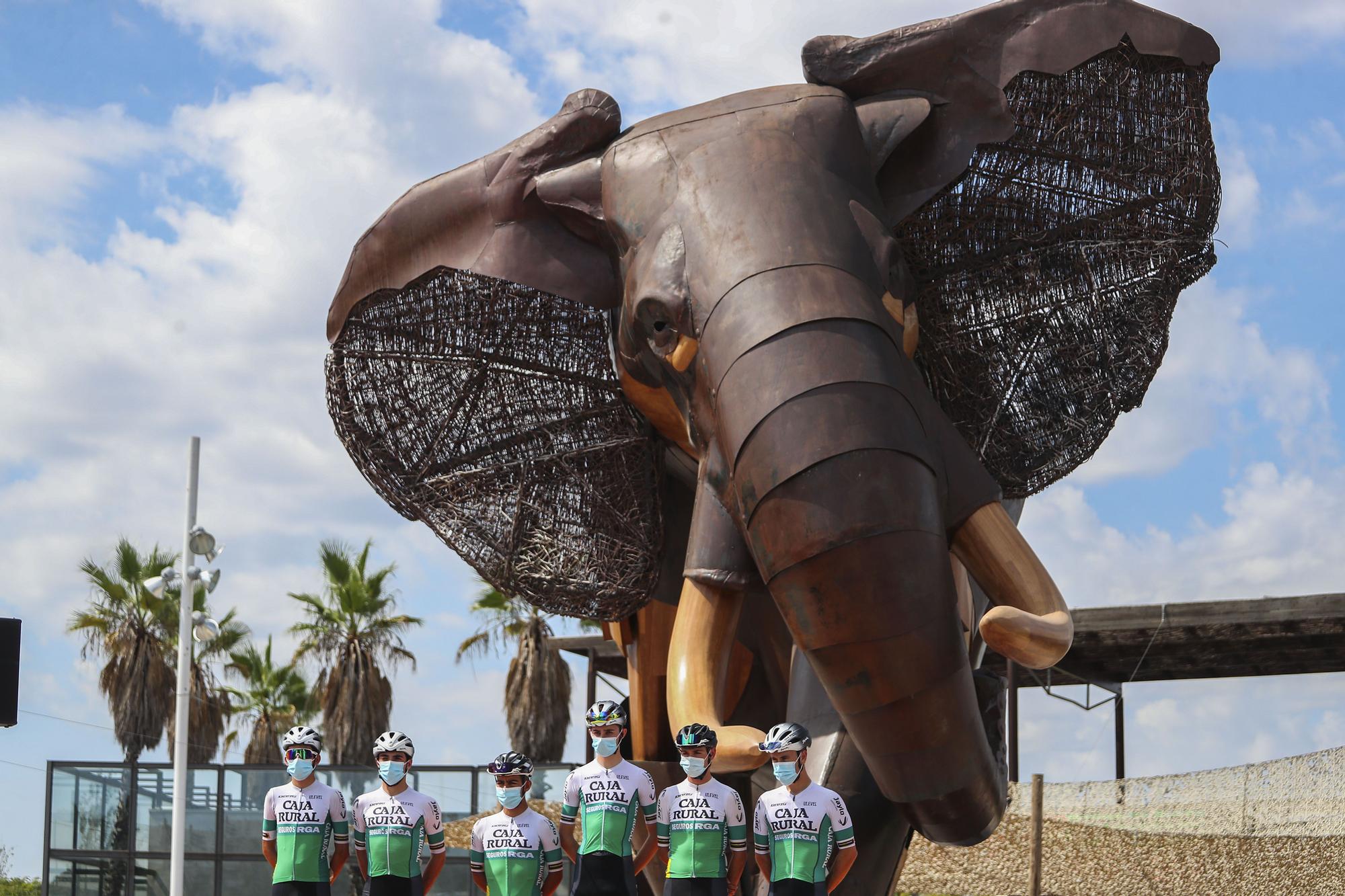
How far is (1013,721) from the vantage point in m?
20.2

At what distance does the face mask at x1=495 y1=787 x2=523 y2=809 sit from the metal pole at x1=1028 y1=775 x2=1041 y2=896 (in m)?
12.4

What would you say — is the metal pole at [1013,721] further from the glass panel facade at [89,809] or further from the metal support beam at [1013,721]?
the glass panel facade at [89,809]

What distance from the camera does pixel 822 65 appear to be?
230 inches

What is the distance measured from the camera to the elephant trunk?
15.5 feet

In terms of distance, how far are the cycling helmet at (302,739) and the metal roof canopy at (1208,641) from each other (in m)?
11.1

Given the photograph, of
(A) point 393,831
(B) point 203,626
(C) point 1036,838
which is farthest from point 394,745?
(C) point 1036,838

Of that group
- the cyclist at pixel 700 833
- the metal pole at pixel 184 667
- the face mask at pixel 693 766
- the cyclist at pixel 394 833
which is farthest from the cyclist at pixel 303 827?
the metal pole at pixel 184 667

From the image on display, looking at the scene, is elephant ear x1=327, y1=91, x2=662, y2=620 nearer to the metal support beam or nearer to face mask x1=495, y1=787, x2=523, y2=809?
face mask x1=495, y1=787, x2=523, y2=809

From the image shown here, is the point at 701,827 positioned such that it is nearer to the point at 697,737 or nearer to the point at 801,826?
the point at 801,826

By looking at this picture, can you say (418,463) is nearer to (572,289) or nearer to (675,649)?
(572,289)


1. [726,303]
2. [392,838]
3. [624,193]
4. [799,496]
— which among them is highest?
[624,193]

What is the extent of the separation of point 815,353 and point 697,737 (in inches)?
46.7

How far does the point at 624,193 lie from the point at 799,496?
145cm

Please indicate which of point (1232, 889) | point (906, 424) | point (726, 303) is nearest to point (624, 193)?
point (726, 303)
